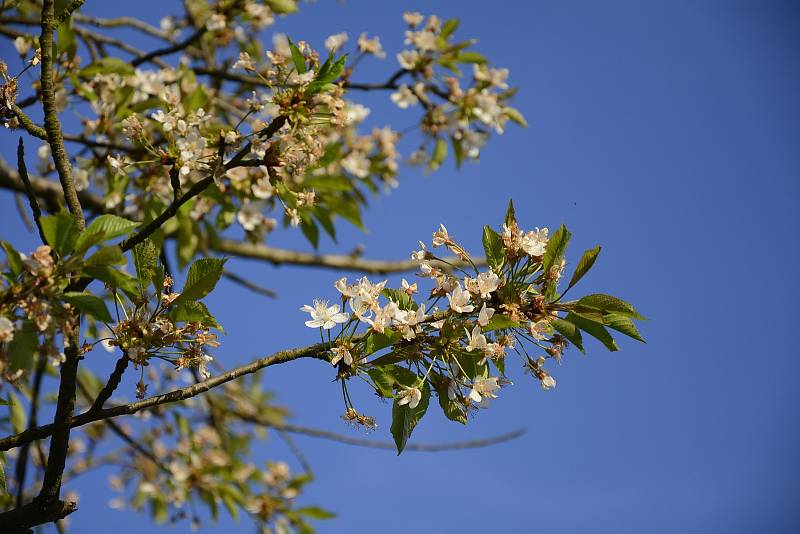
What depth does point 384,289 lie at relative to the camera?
1.98 meters

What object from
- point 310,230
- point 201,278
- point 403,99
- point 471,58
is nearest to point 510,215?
point 201,278

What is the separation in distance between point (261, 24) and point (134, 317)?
8.41 ft

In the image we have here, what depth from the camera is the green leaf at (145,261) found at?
75.3 inches

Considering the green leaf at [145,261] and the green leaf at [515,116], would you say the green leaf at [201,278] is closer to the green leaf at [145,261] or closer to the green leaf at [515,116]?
the green leaf at [145,261]

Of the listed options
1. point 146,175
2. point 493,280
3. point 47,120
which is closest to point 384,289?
point 493,280

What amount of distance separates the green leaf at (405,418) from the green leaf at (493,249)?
0.37 meters

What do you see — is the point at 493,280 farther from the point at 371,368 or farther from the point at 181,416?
the point at 181,416

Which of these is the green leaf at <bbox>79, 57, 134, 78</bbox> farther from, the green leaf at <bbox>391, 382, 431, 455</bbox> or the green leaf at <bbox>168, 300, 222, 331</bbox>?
the green leaf at <bbox>391, 382, 431, 455</bbox>

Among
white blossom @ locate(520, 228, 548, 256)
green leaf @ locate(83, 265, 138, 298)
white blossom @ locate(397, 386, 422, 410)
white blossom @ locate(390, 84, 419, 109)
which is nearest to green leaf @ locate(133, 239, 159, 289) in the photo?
green leaf @ locate(83, 265, 138, 298)

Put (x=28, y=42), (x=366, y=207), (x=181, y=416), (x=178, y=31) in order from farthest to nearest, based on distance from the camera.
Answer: (x=181, y=416) < (x=178, y=31) < (x=366, y=207) < (x=28, y=42)

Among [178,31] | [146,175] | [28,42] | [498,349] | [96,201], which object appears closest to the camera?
[498,349]

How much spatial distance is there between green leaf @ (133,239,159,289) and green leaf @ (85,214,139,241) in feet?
0.47

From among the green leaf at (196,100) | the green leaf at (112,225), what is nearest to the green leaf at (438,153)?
the green leaf at (196,100)

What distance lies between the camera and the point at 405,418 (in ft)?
6.34
